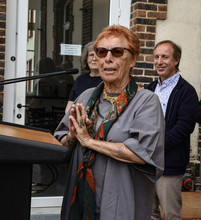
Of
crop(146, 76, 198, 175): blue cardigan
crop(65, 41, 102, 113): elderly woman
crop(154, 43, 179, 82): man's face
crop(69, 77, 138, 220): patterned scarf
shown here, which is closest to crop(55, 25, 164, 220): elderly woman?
crop(69, 77, 138, 220): patterned scarf

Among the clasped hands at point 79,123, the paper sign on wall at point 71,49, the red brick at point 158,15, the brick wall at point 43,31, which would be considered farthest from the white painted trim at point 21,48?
the clasped hands at point 79,123

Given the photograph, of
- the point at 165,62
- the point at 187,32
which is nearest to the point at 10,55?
the point at 165,62

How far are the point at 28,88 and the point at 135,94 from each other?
2.91 m

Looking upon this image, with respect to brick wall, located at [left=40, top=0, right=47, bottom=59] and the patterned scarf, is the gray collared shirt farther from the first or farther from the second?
brick wall, located at [left=40, top=0, right=47, bottom=59]

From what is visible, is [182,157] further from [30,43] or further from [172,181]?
[30,43]

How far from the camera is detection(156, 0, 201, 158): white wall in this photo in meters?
5.16

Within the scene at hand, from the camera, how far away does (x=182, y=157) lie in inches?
140

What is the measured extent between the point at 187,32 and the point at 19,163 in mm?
4124

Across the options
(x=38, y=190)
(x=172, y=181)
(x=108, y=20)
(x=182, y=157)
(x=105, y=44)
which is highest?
(x=108, y=20)

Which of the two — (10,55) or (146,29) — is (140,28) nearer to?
(146,29)

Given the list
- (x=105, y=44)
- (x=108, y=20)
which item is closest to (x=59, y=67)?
(x=108, y=20)

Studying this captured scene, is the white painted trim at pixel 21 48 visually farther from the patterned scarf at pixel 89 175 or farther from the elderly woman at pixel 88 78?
the patterned scarf at pixel 89 175

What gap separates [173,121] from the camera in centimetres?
351

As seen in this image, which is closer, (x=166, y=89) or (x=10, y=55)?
(x=166, y=89)
